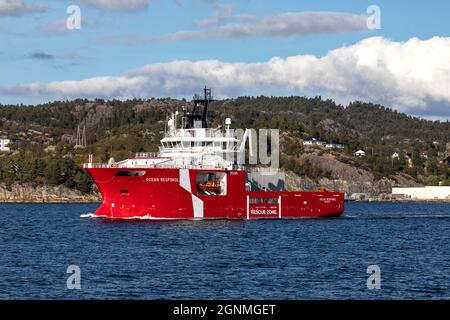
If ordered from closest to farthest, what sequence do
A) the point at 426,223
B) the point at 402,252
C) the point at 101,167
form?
the point at 402,252 < the point at 101,167 < the point at 426,223

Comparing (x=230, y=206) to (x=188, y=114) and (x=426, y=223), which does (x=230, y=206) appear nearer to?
(x=188, y=114)

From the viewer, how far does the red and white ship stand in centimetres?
6394

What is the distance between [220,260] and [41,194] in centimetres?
12870

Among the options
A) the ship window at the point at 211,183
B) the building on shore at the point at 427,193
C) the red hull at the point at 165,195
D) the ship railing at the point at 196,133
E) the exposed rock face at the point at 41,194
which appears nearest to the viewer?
the red hull at the point at 165,195

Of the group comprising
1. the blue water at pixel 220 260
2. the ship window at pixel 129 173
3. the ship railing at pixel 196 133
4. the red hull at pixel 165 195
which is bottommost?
the blue water at pixel 220 260

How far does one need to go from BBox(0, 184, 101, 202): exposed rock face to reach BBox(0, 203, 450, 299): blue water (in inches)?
3861

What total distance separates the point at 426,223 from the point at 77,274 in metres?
51.9

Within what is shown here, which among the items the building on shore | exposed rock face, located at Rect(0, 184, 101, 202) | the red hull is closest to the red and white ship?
the red hull

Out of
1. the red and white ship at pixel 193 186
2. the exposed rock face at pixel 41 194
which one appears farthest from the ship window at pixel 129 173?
the exposed rock face at pixel 41 194

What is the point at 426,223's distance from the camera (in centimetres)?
8044

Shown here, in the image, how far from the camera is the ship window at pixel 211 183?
6631cm

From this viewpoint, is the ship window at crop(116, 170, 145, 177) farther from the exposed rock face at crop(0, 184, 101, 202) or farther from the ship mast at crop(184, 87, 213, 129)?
the exposed rock face at crop(0, 184, 101, 202)

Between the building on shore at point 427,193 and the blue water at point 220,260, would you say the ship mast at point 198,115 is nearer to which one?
the blue water at point 220,260

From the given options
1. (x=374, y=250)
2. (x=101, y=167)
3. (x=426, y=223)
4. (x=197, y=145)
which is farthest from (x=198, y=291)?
(x=426, y=223)
